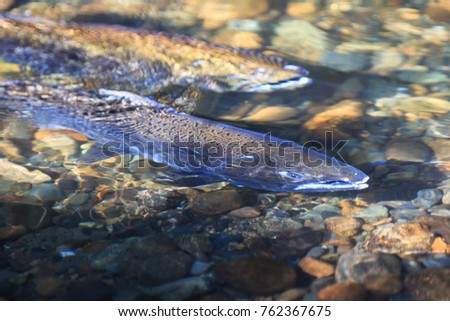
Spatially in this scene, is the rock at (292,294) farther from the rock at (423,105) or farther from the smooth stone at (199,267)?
the rock at (423,105)

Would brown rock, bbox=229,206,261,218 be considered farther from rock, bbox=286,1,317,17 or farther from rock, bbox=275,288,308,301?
rock, bbox=286,1,317,17

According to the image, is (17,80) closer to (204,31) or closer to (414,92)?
(204,31)

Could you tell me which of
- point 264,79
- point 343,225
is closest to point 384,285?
point 343,225

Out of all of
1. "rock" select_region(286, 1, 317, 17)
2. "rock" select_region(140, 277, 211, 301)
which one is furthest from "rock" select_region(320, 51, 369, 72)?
"rock" select_region(140, 277, 211, 301)

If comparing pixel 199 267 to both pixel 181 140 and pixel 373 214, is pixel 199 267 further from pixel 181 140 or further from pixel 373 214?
pixel 181 140

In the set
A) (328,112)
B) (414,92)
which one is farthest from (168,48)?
(414,92)

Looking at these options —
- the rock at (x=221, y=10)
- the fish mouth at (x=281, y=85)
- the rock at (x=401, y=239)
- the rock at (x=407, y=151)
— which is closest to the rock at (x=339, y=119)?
the rock at (x=407, y=151)
